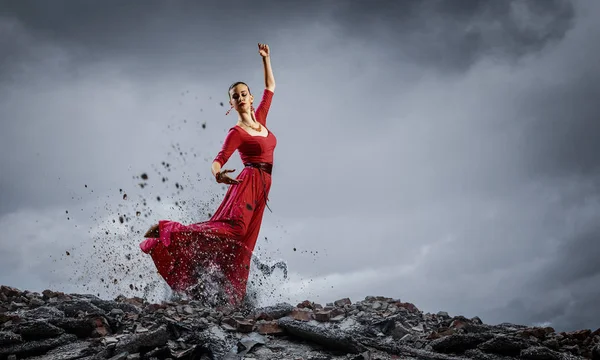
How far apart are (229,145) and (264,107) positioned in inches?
47.6

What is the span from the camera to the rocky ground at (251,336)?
18.3ft

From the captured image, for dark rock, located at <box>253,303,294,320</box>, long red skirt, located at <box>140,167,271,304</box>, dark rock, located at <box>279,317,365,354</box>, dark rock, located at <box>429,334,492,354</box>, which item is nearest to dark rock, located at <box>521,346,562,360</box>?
dark rock, located at <box>429,334,492,354</box>

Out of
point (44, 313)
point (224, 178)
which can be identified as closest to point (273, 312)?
point (224, 178)

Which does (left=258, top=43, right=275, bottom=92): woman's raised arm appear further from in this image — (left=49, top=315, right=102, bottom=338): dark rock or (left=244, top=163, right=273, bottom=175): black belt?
(left=49, top=315, right=102, bottom=338): dark rock

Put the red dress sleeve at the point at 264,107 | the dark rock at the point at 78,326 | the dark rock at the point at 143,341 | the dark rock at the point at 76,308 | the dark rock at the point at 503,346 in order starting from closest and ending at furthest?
the dark rock at the point at 143,341
the dark rock at the point at 503,346
the dark rock at the point at 78,326
the dark rock at the point at 76,308
the red dress sleeve at the point at 264,107

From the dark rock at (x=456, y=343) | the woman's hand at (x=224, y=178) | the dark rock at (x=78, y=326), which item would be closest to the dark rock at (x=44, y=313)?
the dark rock at (x=78, y=326)

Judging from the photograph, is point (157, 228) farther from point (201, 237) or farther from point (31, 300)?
point (31, 300)

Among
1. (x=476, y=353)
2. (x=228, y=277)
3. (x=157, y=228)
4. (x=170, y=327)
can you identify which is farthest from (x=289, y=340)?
(x=157, y=228)

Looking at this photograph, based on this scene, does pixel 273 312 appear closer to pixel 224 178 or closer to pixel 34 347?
pixel 224 178

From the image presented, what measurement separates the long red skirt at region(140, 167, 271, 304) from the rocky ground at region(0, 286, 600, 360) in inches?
40.7

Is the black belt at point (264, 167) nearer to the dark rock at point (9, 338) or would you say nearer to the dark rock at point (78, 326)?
the dark rock at point (78, 326)

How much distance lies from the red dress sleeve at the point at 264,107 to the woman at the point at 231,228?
0.29m

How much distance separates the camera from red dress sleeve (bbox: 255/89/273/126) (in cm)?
909

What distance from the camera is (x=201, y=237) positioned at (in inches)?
320
